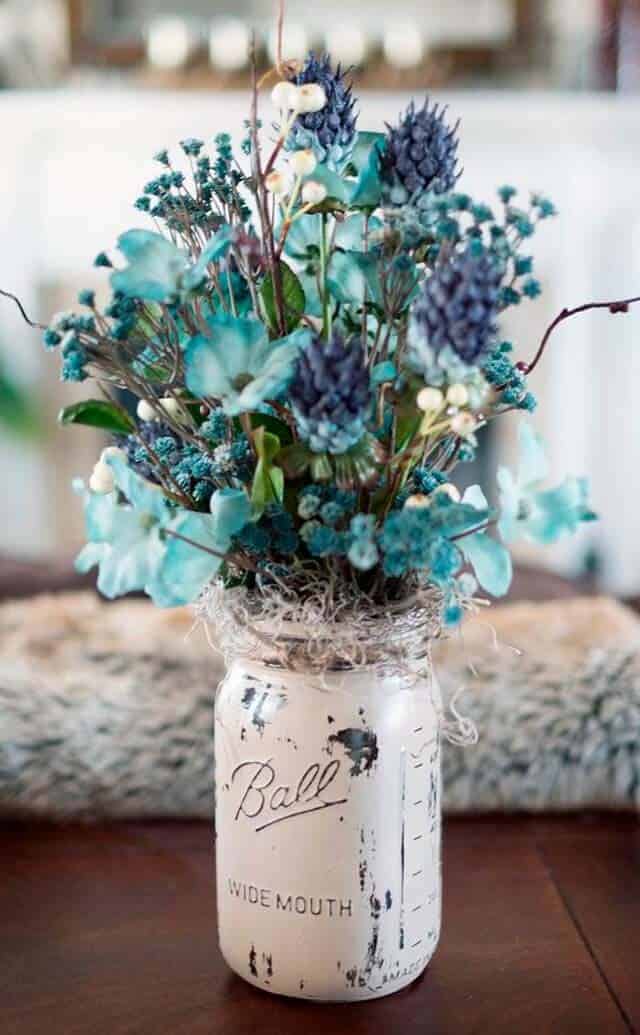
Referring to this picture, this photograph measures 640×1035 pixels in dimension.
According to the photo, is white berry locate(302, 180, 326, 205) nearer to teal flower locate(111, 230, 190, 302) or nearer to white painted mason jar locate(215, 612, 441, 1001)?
teal flower locate(111, 230, 190, 302)

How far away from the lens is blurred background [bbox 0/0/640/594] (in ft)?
8.81

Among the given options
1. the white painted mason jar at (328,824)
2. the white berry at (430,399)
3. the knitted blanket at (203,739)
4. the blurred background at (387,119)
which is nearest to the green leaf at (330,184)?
the white berry at (430,399)

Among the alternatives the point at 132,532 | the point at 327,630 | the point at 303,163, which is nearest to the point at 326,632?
the point at 327,630

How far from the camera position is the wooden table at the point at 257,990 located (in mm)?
601

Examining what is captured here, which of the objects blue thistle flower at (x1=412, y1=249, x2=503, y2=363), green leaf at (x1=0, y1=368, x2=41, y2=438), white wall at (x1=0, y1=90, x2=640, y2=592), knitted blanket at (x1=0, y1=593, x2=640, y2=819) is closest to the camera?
blue thistle flower at (x1=412, y1=249, x2=503, y2=363)

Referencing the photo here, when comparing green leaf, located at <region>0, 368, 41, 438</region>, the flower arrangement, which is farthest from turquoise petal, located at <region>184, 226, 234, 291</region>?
green leaf, located at <region>0, 368, 41, 438</region>

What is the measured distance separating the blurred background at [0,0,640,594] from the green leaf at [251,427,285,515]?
2.21 metres

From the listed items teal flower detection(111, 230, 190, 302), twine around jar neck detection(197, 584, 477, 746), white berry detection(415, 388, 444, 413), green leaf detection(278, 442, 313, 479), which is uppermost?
teal flower detection(111, 230, 190, 302)

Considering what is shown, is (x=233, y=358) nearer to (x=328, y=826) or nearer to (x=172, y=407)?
(x=172, y=407)

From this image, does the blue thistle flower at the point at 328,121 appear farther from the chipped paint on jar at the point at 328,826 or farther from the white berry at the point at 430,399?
the chipped paint on jar at the point at 328,826

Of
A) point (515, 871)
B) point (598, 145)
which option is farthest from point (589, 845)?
point (598, 145)

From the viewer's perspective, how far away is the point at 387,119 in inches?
107

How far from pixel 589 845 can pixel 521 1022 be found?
0.23m

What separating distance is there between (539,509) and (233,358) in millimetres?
147
